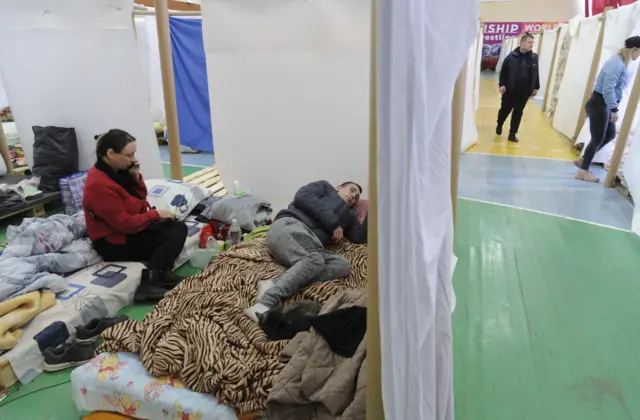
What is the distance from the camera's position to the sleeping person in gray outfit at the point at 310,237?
2131mm

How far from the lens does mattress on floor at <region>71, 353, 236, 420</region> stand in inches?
59.8

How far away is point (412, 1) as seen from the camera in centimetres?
82

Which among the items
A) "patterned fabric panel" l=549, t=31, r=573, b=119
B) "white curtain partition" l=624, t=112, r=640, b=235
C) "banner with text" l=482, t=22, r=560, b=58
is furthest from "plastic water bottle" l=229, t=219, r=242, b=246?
"banner with text" l=482, t=22, r=560, b=58

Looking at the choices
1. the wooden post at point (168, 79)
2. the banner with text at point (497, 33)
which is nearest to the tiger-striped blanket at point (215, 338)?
the wooden post at point (168, 79)

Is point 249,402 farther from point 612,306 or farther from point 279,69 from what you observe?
point 279,69

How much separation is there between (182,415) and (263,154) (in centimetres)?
216

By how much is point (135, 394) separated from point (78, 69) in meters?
2.80

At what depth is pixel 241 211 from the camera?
Result: 3080 millimetres

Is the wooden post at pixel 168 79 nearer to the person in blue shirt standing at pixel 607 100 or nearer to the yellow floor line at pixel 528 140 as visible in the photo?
the yellow floor line at pixel 528 140

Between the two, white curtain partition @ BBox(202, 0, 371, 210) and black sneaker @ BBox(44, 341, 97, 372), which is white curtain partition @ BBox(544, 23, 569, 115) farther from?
black sneaker @ BBox(44, 341, 97, 372)

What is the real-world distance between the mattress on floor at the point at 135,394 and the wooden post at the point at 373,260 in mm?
593

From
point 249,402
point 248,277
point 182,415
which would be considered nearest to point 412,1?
point 249,402

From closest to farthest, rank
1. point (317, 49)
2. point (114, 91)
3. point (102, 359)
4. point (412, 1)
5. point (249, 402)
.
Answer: point (412, 1), point (249, 402), point (102, 359), point (317, 49), point (114, 91)

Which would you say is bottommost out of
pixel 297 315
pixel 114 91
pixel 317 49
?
pixel 297 315
